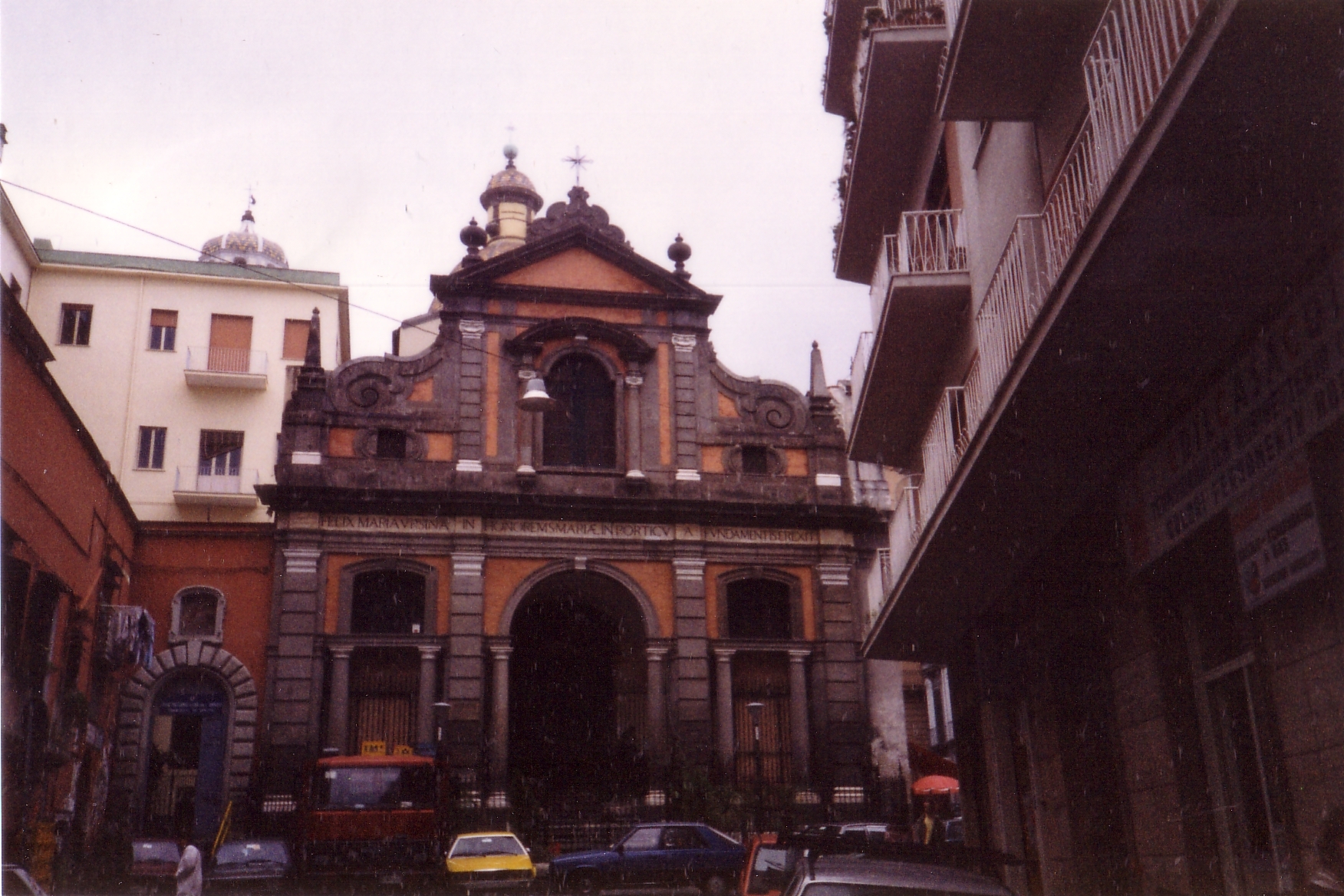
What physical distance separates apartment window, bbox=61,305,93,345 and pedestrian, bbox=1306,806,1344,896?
37941mm

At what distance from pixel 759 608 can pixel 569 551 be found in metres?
4.74

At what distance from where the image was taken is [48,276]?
37.8 m

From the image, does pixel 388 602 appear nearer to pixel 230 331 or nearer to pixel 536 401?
pixel 536 401

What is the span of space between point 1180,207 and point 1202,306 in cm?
120

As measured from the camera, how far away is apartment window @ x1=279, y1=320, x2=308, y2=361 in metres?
39.3

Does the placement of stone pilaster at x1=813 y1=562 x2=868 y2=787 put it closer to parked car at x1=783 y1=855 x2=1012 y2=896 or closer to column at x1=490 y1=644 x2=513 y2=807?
column at x1=490 y1=644 x2=513 y2=807

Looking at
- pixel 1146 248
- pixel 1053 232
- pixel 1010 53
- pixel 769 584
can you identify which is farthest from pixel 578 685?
pixel 1146 248

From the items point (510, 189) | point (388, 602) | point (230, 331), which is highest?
point (510, 189)

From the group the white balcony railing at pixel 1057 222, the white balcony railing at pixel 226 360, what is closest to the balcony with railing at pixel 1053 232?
the white balcony railing at pixel 1057 222

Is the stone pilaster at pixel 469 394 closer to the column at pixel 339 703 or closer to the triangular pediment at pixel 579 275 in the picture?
the triangular pediment at pixel 579 275

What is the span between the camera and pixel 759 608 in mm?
30078

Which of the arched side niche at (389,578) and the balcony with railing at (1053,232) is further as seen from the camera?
the arched side niche at (389,578)

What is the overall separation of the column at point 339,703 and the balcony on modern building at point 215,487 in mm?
10811

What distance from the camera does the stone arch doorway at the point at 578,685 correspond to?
94.6 feet
